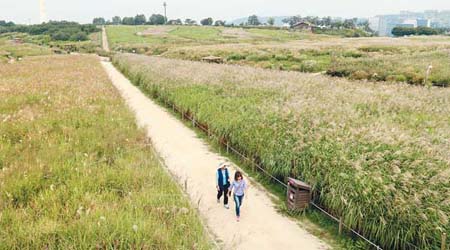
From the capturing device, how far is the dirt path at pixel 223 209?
8938 millimetres

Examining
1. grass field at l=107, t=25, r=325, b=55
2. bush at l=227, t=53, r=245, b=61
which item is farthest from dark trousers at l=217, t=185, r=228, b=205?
grass field at l=107, t=25, r=325, b=55

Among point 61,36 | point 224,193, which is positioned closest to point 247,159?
point 224,193

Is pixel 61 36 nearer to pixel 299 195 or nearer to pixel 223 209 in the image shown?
pixel 223 209

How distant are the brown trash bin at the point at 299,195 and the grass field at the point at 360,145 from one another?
0.29 metres

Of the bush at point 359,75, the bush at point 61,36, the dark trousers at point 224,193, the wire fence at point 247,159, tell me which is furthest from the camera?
the bush at point 61,36

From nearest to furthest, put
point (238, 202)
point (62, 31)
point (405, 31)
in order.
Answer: point (238, 202), point (405, 31), point (62, 31)

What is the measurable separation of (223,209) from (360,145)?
3951 mm

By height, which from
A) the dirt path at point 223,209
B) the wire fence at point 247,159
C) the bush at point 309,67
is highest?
the bush at point 309,67

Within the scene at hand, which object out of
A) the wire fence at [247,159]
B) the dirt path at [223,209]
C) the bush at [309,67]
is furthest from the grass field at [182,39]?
the dirt path at [223,209]

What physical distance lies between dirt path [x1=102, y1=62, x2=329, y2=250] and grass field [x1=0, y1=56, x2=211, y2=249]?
1.40m

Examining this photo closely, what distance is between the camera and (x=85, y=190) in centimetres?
825

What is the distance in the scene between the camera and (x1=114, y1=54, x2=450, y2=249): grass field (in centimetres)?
808

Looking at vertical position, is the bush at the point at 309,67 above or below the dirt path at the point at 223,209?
above

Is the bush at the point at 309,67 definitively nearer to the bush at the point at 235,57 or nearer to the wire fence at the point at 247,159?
the bush at the point at 235,57
